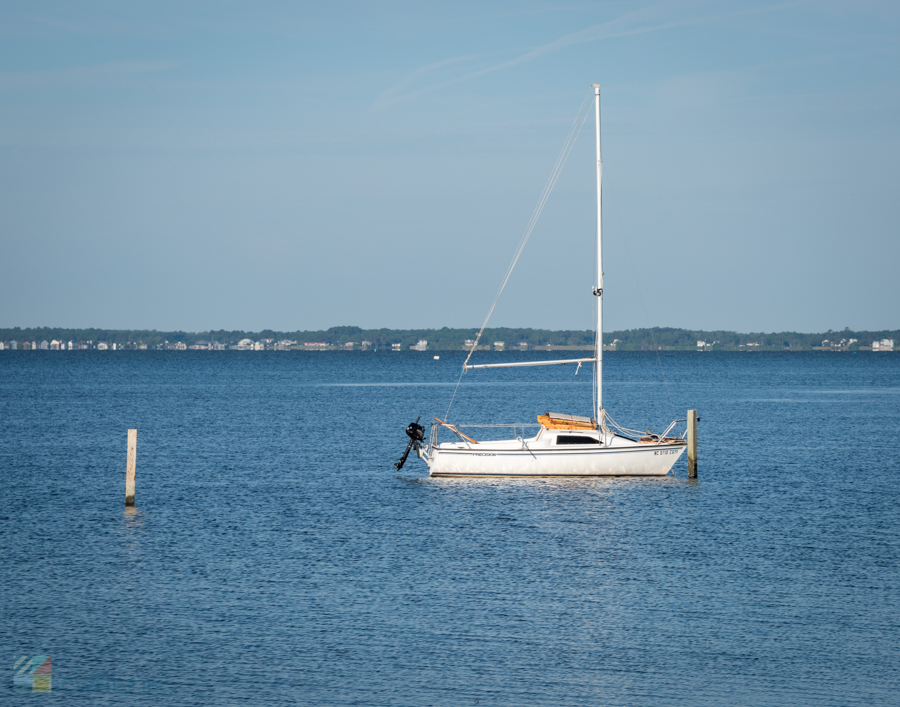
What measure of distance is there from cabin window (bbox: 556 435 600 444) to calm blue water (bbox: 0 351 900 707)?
208cm

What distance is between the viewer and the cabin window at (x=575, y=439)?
4406 centimetres

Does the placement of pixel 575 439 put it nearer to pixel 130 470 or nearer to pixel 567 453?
pixel 567 453

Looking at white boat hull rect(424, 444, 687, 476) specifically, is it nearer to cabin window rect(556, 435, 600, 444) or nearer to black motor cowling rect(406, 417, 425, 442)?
cabin window rect(556, 435, 600, 444)

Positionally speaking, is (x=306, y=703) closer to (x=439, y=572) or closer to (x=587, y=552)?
(x=439, y=572)

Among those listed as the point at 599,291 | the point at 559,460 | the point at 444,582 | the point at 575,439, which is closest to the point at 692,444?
the point at 575,439

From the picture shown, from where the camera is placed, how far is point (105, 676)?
19234 mm

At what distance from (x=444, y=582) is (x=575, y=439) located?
59.4 ft

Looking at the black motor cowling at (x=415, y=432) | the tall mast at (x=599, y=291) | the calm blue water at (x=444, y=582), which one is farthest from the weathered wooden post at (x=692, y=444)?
the black motor cowling at (x=415, y=432)

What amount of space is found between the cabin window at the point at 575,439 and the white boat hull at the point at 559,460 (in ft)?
1.42

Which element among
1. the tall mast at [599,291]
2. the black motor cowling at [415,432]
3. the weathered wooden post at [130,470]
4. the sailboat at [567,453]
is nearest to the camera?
the weathered wooden post at [130,470]

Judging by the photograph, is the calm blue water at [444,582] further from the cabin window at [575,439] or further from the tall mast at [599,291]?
the tall mast at [599,291]

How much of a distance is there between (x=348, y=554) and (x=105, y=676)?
1204 cm

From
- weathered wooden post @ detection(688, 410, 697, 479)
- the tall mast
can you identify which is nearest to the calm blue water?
Result: weathered wooden post @ detection(688, 410, 697, 479)

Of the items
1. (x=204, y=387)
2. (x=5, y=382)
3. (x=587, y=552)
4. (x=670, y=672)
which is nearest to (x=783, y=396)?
(x=204, y=387)
